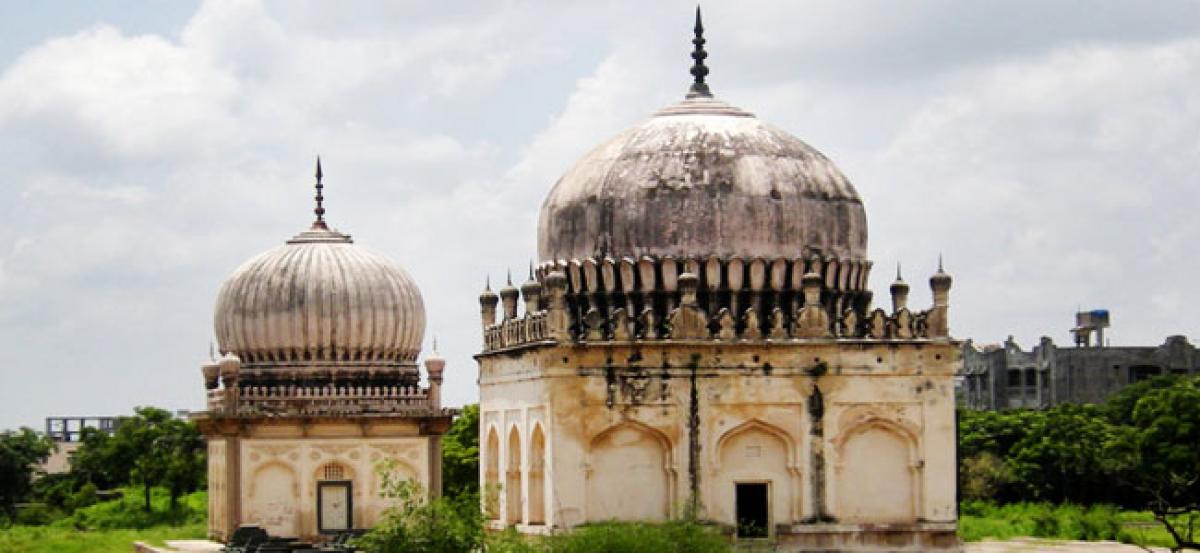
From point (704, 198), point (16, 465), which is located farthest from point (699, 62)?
point (16, 465)

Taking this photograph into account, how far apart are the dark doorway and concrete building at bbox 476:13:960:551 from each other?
3 centimetres

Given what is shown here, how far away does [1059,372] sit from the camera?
271ft

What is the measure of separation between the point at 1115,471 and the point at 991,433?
8.00 metres

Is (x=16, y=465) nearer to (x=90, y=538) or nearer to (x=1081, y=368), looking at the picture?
(x=90, y=538)

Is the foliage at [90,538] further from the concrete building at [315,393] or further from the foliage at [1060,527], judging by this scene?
the foliage at [1060,527]

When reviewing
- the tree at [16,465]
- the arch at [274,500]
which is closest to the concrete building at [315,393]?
the arch at [274,500]

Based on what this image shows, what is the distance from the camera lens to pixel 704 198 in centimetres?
2952

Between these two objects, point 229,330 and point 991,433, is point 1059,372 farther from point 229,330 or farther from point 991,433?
point 229,330

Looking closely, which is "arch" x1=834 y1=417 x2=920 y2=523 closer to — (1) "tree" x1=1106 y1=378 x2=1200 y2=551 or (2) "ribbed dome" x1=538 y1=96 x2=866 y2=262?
(2) "ribbed dome" x1=538 y1=96 x2=866 y2=262

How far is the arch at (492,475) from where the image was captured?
30906 millimetres

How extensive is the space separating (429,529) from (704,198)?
220 inches

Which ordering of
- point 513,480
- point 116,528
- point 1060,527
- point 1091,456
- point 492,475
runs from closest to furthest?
point 513,480 < point 492,475 < point 1060,527 < point 1091,456 < point 116,528

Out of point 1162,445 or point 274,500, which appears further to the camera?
point 1162,445

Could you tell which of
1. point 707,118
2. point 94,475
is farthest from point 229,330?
point 94,475
